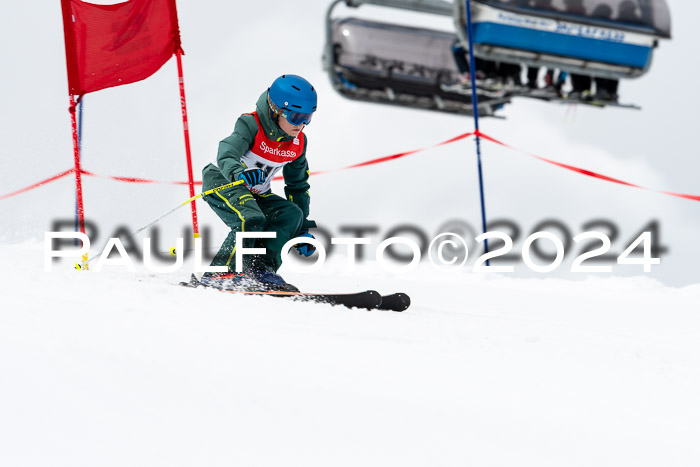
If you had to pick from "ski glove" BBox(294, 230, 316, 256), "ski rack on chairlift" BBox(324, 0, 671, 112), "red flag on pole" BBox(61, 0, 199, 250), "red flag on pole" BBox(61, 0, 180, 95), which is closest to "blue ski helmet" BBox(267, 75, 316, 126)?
"ski glove" BBox(294, 230, 316, 256)

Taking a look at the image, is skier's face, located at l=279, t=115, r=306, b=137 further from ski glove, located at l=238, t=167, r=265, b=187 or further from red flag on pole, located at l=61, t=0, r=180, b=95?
red flag on pole, located at l=61, t=0, r=180, b=95

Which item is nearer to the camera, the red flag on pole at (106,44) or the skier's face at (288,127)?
the skier's face at (288,127)

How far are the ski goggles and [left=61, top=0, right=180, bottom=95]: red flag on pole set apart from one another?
2068 mm

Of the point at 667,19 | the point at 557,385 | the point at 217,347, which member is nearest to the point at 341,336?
the point at 217,347

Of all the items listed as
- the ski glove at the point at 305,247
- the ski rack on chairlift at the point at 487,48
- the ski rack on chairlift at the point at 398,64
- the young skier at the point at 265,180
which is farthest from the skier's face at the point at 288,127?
the ski rack on chairlift at the point at 398,64

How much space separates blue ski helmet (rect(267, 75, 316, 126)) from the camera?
4590mm

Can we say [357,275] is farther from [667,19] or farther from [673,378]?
[667,19]

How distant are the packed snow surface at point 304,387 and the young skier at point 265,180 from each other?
2.43ft

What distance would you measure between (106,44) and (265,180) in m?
2.10

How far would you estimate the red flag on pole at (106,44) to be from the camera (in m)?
6.13

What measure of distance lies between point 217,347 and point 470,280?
5.44 m

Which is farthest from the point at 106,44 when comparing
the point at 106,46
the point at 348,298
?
the point at 348,298

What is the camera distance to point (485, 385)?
2641mm

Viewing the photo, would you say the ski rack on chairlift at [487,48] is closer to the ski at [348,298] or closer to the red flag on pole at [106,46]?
the red flag on pole at [106,46]
